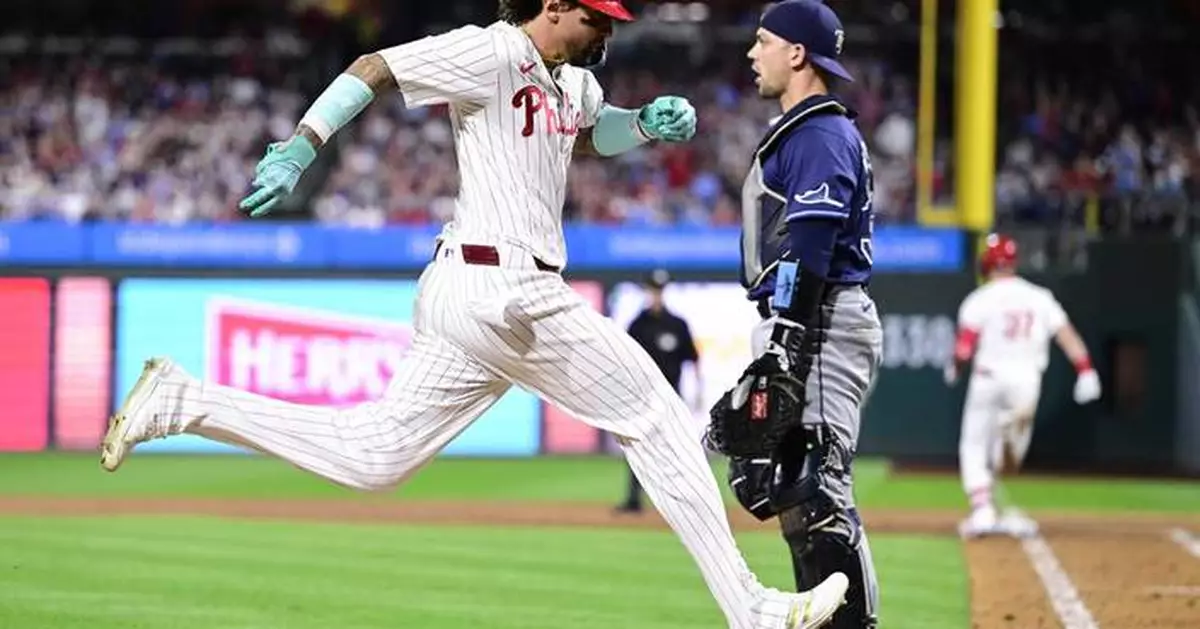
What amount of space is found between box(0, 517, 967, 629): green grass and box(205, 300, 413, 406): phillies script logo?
7.50 meters

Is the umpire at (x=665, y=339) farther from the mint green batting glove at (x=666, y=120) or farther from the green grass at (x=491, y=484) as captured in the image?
the mint green batting glove at (x=666, y=120)

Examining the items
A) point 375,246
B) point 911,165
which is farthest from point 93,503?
point 911,165

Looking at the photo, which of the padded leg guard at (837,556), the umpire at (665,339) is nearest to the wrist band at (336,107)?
the padded leg guard at (837,556)

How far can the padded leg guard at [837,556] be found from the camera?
655cm

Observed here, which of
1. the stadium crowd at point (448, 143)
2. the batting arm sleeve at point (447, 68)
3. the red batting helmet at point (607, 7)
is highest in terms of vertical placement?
the stadium crowd at point (448, 143)

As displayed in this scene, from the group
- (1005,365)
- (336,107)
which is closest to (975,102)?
(1005,365)

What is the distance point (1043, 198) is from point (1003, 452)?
8508mm

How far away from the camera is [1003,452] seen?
49.1 feet

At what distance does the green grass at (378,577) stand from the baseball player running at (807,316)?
2.46 m

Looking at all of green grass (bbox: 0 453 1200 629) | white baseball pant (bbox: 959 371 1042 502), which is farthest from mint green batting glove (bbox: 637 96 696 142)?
white baseball pant (bbox: 959 371 1042 502)

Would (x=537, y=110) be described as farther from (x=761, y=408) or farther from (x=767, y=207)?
(x=761, y=408)

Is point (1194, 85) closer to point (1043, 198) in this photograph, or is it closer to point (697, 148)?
point (1043, 198)

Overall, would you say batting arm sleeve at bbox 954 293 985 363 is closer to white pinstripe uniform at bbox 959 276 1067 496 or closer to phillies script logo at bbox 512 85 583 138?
white pinstripe uniform at bbox 959 276 1067 496

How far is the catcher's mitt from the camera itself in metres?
6.31
